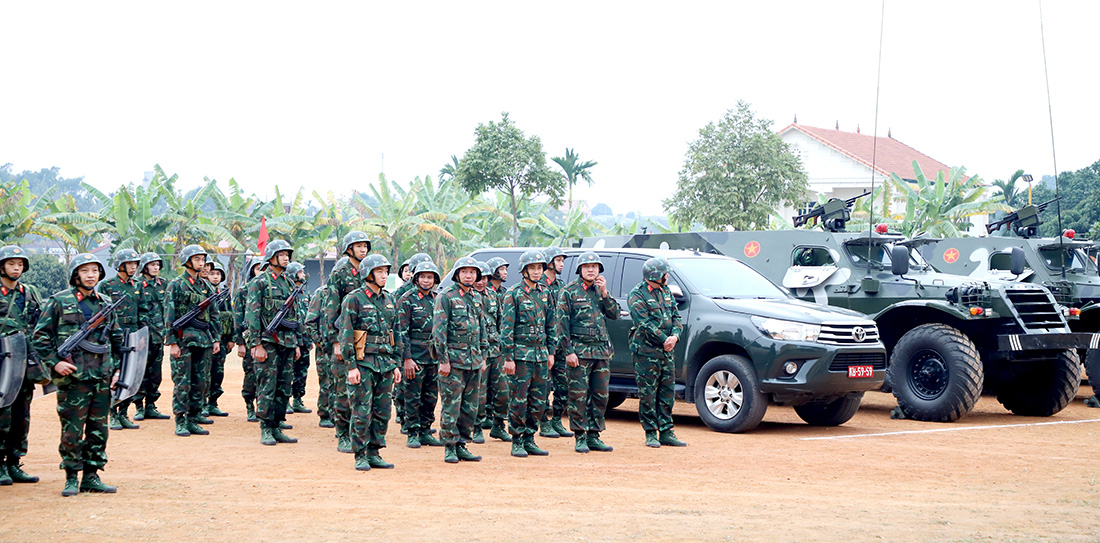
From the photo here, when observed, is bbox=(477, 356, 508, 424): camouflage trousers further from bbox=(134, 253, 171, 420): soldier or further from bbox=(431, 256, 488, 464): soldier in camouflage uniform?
bbox=(134, 253, 171, 420): soldier

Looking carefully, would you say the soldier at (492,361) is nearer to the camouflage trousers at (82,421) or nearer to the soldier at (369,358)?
the soldier at (369,358)

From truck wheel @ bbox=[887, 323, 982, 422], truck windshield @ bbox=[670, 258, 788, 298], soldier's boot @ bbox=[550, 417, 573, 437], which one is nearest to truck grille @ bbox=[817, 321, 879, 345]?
truck windshield @ bbox=[670, 258, 788, 298]

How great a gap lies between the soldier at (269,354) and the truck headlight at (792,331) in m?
4.31

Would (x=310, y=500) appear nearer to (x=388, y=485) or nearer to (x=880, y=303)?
(x=388, y=485)

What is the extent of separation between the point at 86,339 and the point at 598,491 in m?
3.40

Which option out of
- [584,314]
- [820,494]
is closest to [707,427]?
[584,314]

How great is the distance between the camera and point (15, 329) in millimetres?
7340

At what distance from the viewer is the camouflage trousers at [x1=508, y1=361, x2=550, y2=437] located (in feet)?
30.3

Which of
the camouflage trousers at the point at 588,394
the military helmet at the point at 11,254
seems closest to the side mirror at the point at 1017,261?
the camouflage trousers at the point at 588,394

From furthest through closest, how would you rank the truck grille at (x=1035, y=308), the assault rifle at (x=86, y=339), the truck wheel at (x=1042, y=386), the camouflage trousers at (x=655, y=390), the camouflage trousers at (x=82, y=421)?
the truck wheel at (x=1042, y=386) → the truck grille at (x=1035, y=308) → the camouflage trousers at (x=655, y=390) → the camouflage trousers at (x=82, y=421) → the assault rifle at (x=86, y=339)

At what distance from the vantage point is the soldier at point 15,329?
7.38 meters

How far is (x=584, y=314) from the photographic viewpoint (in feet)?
31.1

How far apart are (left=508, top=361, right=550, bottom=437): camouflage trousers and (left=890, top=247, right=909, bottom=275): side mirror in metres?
5.11

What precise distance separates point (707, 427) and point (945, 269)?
6.67 m
